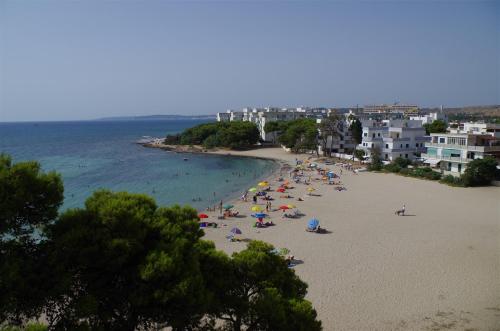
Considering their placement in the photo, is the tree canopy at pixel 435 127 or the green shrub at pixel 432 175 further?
the tree canopy at pixel 435 127

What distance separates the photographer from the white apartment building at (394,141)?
5519 cm

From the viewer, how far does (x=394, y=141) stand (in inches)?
2156

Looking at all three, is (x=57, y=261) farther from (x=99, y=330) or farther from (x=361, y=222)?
(x=361, y=222)

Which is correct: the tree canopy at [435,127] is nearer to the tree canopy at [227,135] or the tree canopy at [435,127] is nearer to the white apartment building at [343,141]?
the white apartment building at [343,141]

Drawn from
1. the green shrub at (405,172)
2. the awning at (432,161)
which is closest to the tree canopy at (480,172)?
the green shrub at (405,172)

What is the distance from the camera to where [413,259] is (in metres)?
20.4

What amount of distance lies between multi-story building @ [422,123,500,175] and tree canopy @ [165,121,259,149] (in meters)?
40.0

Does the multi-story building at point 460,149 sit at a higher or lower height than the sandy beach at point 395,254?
higher

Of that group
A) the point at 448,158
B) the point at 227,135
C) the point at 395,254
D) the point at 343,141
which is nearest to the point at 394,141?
the point at 448,158

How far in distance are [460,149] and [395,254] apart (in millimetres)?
29964

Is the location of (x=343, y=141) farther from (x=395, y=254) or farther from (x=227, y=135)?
(x=395, y=254)

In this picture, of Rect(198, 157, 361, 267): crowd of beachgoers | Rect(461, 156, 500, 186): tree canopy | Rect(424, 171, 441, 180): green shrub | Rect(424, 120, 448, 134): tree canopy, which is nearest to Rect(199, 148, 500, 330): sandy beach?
Rect(198, 157, 361, 267): crowd of beachgoers

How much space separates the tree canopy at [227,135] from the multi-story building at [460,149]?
40.0m

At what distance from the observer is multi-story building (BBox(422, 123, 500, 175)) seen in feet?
144
